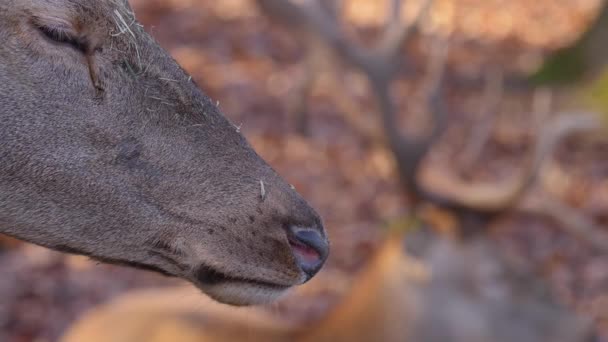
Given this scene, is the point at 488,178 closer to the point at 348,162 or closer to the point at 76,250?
the point at 348,162

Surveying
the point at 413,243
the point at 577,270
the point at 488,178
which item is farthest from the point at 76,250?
the point at 488,178

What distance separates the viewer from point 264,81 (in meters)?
8.74

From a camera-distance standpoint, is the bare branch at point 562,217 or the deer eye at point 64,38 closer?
the deer eye at point 64,38

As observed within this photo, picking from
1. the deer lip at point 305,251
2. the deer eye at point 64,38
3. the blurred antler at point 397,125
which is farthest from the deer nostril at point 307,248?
the blurred antler at point 397,125

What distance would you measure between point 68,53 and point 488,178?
5.01m

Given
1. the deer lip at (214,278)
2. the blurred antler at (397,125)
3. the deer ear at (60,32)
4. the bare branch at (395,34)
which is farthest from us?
the bare branch at (395,34)

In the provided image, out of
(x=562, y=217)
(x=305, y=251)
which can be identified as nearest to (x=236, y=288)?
(x=305, y=251)

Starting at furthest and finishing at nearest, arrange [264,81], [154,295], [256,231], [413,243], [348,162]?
[264,81]
[348,162]
[154,295]
[413,243]
[256,231]

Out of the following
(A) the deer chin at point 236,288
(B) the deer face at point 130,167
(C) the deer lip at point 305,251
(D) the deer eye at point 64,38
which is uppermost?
(D) the deer eye at point 64,38

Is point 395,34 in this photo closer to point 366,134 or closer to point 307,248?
point 366,134

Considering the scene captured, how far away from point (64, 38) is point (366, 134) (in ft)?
10.0

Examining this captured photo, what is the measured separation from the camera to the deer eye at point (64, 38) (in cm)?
205

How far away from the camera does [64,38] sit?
2.08 m

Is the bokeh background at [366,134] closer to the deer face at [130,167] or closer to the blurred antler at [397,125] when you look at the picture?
the blurred antler at [397,125]
